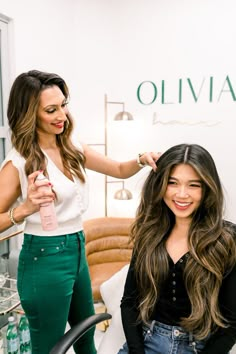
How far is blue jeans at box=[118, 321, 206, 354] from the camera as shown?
1124mm

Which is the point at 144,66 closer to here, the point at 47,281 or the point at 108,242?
the point at 108,242

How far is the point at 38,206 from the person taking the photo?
1081 mm

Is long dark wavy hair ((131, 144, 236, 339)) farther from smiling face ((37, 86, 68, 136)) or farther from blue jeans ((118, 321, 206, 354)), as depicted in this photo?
smiling face ((37, 86, 68, 136))

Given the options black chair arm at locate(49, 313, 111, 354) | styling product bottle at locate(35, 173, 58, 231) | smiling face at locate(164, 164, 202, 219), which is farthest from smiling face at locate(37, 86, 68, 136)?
black chair arm at locate(49, 313, 111, 354)

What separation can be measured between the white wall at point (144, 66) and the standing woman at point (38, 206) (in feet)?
4.37

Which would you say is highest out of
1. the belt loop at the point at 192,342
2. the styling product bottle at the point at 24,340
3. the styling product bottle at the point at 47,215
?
the styling product bottle at the point at 47,215

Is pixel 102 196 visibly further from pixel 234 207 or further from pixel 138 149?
pixel 234 207

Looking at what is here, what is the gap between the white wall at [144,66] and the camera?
268 cm

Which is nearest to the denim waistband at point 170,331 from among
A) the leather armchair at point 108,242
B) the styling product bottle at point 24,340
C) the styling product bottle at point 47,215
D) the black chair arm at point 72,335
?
the black chair arm at point 72,335

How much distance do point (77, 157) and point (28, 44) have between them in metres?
1.31

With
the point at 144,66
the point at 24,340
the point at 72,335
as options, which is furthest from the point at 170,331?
the point at 144,66

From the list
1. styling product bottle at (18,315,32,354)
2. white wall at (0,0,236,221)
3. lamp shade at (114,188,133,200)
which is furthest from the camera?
lamp shade at (114,188,133,200)

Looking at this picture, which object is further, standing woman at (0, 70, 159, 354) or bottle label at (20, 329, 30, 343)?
bottle label at (20, 329, 30, 343)

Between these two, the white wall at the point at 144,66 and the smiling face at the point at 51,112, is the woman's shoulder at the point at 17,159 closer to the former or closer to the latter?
the smiling face at the point at 51,112
